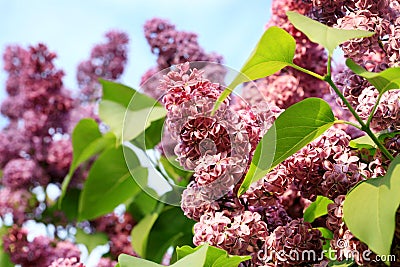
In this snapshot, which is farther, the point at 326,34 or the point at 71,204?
the point at 71,204

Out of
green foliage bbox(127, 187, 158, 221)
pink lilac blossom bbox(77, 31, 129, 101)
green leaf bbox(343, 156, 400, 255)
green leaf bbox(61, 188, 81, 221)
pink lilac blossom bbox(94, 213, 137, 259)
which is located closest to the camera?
green leaf bbox(343, 156, 400, 255)

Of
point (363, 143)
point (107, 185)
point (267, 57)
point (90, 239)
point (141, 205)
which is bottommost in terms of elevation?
point (90, 239)

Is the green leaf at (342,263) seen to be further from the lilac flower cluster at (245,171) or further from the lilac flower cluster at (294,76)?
the lilac flower cluster at (294,76)

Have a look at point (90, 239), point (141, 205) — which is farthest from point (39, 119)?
point (141, 205)

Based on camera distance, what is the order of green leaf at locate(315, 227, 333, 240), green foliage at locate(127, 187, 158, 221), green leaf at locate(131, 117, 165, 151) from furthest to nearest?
green foliage at locate(127, 187, 158, 221), green leaf at locate(131, 117, 165, 151), green leaf at locate(315, 227, 333, 240)

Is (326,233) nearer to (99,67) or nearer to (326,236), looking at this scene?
(326,236)

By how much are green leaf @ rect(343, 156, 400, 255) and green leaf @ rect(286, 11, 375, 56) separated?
4.3 inches

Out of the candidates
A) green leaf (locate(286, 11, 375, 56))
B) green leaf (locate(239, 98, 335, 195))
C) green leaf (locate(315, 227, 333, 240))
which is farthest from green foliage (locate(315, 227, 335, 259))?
green leaf (locate(286, 11, 375, 56))

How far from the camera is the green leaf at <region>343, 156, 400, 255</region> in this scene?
562 mm

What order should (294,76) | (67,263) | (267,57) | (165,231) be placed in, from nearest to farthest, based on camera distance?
(267,57)
(67,263)
(294,76)
(165,231)

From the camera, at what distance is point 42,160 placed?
191 cm

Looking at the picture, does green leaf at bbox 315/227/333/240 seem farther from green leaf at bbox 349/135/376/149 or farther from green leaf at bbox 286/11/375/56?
green leaf at bbox 286/11/375/56

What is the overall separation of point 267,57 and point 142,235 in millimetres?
794

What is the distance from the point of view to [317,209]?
2.47 feet
